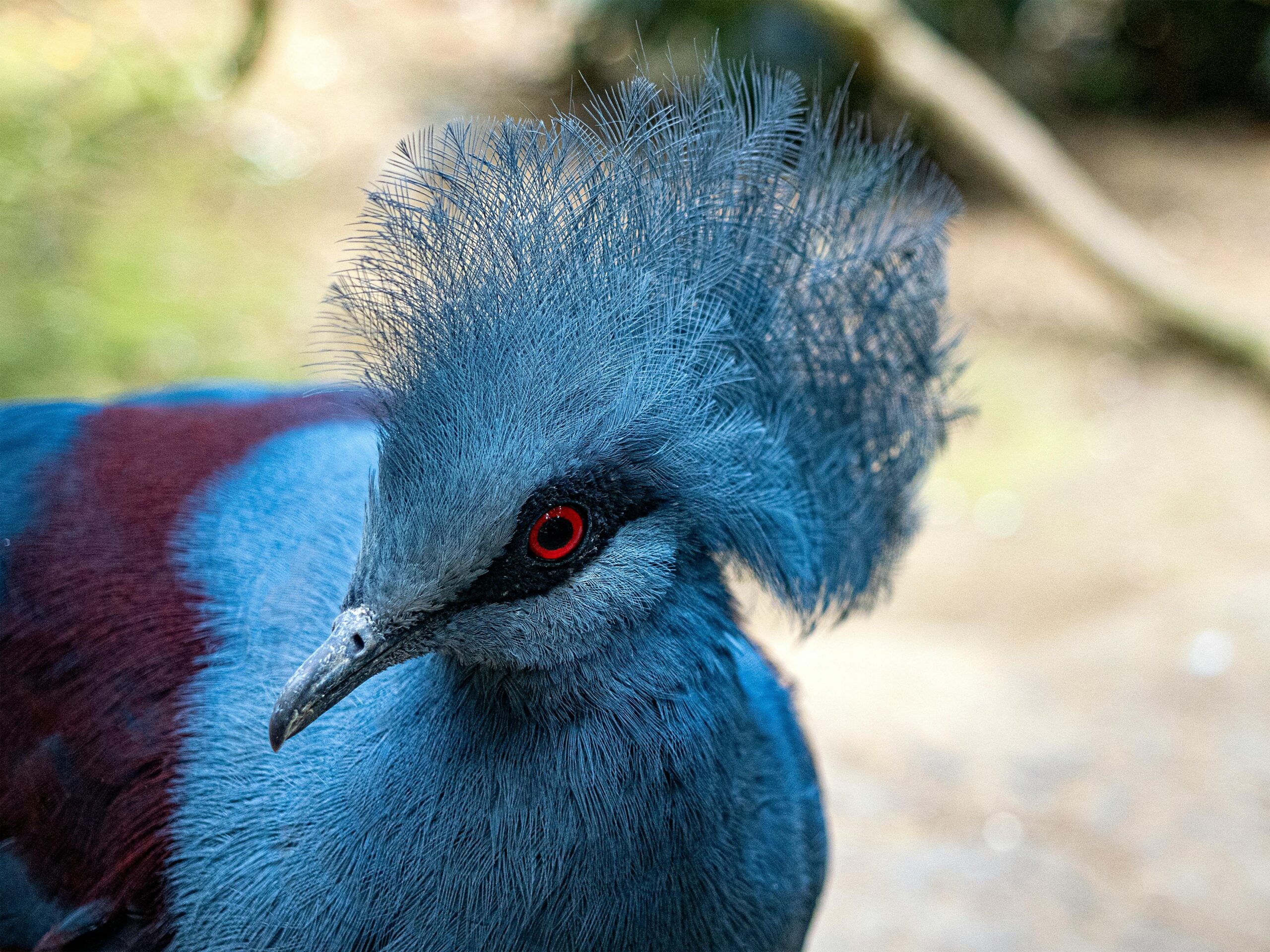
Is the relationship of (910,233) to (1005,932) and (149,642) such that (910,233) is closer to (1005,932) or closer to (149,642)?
(149,642)

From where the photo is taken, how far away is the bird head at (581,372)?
5.19ft

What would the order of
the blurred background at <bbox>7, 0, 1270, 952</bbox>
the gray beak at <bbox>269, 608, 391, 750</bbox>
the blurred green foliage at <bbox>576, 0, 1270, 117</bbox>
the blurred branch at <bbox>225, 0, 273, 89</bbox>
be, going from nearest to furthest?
1. the gray beak at <bbox>269, 608, 391, 750</bbox>
2. the blurred branch at <bbox>225, 0, 273, 89</bbox>
3. the blurred background at <bbox>7, 0, 1270, 952</bbox>
4. the blurred green foliage at <bbox>576, 0, 1270, 117</bbox>

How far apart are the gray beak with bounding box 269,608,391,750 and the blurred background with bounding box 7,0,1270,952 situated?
0.99m

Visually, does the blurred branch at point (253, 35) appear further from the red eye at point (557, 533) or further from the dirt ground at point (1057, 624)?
the red eye at point (557, 533)

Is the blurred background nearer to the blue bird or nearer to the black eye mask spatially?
the blue bird

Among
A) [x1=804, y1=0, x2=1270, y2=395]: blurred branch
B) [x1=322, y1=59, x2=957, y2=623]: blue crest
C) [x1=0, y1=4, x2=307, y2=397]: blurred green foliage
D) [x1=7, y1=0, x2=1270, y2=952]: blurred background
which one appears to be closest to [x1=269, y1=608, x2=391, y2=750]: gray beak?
[x1=322, y1=59, x2=957, y2=623]: blue crest

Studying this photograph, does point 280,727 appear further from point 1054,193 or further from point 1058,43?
point 1058,43

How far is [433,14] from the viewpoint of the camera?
10.5m

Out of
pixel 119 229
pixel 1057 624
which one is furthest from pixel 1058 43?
pixel 119 229

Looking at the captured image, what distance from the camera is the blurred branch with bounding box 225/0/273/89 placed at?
8.97 ft

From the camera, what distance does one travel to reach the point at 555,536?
1.62 meters

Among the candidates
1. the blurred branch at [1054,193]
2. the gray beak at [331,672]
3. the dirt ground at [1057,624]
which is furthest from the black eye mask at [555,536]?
the blurred branch at [1054,193]

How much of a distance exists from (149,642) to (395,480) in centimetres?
68

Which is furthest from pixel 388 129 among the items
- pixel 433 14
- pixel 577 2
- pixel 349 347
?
pixel 349 347
